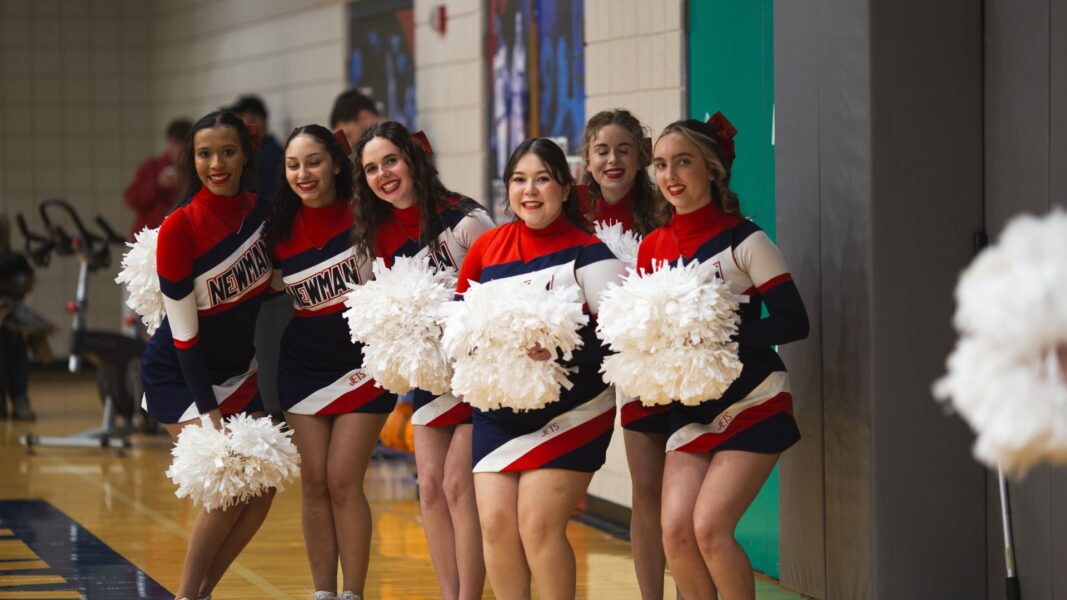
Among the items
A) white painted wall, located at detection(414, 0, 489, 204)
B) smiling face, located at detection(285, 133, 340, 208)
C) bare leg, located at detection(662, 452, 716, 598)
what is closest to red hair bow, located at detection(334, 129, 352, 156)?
smiling face, located at detection(285, 133, 340, 208)

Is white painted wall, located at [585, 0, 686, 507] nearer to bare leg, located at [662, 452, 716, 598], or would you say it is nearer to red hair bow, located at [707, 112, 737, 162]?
red hair bow, located at [707, 112, 737, 162]

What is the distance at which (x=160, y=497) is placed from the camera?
7.78 m

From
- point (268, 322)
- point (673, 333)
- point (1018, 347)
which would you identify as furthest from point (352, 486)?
point (268, 322)

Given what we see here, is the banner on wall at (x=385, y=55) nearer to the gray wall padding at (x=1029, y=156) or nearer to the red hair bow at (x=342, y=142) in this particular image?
Result: the red hair bow at (x=342, y=142)

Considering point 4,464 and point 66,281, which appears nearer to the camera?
point 4,464

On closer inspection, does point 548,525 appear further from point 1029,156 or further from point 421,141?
point 1029,156

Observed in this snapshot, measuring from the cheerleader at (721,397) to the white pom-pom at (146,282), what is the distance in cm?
159

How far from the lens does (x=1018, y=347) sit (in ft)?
7.59

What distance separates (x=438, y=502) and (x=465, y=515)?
5.0 inches

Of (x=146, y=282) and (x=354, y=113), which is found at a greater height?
(x=354, y=113)

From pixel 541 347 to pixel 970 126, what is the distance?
1.51m

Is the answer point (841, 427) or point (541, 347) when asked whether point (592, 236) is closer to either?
point (541, 347)

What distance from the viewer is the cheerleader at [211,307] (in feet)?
14.9

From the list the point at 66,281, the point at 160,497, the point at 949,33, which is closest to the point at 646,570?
the point at 949,33
